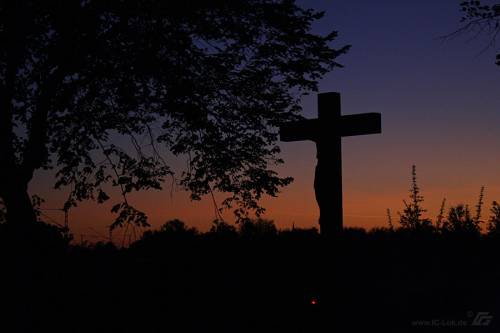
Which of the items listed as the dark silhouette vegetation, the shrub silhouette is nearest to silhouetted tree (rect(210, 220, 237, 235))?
the dark silhouette vegetation

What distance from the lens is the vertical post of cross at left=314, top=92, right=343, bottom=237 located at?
8.45 m

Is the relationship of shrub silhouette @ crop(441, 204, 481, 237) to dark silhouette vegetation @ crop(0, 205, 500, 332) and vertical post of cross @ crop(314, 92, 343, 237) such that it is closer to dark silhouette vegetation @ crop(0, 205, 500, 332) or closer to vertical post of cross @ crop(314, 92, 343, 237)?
dark silhouette vegetation @ crop(0, 205, 500, 332)

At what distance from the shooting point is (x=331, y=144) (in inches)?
345

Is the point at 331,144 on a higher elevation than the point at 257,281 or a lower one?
higher

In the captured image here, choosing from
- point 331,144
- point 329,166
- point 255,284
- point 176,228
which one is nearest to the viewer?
point 329,166

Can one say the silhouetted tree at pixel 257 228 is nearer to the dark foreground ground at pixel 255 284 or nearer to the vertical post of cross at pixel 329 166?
the dark foreground ground at pixel 255 284

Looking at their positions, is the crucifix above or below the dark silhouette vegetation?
above

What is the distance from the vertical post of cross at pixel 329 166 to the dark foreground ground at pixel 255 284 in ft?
1.03

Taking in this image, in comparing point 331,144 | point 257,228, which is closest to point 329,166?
point 331,144

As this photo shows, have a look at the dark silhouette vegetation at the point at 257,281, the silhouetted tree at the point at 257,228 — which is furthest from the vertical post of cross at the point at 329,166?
the silhouetted tree at the point at 257,228

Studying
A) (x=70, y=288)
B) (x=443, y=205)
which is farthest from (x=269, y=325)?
(x=443, y=205)

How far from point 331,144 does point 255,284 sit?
2.38m

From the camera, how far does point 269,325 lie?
838cm

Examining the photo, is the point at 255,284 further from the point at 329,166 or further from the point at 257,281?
the point at 329,166
